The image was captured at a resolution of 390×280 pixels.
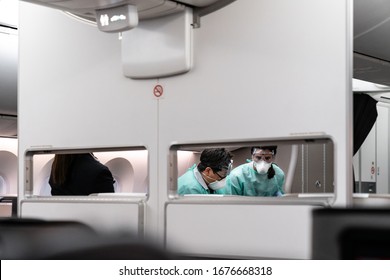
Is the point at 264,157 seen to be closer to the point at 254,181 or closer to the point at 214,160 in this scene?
the point at 254,181

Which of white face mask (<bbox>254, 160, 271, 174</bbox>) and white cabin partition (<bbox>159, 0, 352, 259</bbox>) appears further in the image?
white face mask (<bbox>254, 160, 271, 174</bbox>)

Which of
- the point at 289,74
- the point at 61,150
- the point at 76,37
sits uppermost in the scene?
the point at 76,37

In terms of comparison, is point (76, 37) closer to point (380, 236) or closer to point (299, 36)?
point (299, 36)

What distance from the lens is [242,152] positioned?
851 centimetres

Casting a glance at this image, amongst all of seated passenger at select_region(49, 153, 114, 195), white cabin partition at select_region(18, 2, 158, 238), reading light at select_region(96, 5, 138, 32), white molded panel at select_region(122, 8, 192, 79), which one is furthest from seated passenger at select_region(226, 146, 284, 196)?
reading light at select_region(96, 5, 138, 32)

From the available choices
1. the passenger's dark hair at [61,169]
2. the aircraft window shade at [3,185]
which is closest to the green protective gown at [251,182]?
the passenger's dark hair at [61,169]

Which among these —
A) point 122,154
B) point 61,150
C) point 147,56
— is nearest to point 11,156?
point 122,154

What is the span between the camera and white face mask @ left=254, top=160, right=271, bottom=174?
525 centimetres

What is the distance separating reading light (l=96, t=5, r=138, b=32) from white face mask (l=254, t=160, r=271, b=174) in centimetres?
230

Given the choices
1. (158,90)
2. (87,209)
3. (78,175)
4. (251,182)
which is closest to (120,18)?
(158,90)

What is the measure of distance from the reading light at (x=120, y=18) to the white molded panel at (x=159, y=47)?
0.22 meters

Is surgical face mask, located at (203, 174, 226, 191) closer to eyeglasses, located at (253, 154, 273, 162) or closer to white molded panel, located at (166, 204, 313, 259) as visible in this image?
eyeglasses, located at (253, 154, 273, 162)

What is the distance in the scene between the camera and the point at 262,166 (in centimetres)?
530
